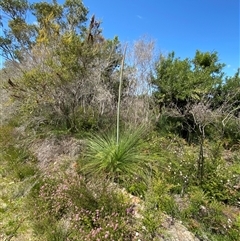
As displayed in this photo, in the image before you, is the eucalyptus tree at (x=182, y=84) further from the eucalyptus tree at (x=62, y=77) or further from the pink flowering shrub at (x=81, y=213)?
the pink flowering shrub at (x=81, y=213)

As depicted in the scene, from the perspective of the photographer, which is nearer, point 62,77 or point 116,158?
point 116,158

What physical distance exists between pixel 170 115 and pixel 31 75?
4.00 metres

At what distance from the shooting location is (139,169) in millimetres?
3189

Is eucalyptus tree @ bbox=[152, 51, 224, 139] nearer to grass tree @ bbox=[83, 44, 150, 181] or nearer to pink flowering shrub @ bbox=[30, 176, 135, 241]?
grass tree @ bbox=[83, 44, 150, 181]

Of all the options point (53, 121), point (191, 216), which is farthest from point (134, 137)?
point (53, 121)

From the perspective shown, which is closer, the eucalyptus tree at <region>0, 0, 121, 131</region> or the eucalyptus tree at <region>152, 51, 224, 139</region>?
the eucalyptus tree at <region>0, 0, 121, 131</region>

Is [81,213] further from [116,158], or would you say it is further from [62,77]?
[62,77]

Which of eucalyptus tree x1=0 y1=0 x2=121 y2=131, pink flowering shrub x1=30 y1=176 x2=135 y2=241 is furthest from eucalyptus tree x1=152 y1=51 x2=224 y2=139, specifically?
pink flowering shrub x1=30 y1=176 x2=135 y2=241

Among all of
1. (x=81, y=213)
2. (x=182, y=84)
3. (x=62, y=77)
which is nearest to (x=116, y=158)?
(x=81, y=213)

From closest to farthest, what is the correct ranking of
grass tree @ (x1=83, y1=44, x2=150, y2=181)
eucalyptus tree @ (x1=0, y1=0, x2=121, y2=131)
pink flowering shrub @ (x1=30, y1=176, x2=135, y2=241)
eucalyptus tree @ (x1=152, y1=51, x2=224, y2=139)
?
pink flowering shrub @ (x1=30, y1=176, x2=135, y2=241) < grass tree @ (x1=83, y1=44, x2=150, y2=181) < eucalyptus tree @ (x1=0, y1=0, x2=121, y2=131) < eucalyptus tree @ (x1=152, y1=51, x2=224, y2=139)

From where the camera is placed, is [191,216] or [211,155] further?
[211,155]

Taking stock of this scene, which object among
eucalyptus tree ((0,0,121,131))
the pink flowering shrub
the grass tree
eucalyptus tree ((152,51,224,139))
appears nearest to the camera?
the pink flowering shrub

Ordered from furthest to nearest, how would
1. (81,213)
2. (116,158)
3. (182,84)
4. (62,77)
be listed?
(182,84), (62,77), (116,158), (81,213)

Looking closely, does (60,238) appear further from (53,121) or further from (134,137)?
(53,121)
